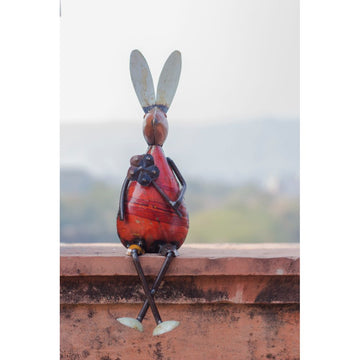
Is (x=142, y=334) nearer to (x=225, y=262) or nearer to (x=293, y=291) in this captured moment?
(x=225, y=262)

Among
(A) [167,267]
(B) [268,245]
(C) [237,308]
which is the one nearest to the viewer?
(A) [167,267]

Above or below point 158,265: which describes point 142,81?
above

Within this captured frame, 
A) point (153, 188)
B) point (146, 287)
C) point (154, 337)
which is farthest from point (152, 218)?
point (154, 337)

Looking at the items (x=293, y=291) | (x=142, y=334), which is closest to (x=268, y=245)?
(x=293, y=291)

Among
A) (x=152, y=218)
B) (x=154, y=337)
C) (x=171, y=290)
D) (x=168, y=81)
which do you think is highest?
(x=168, y=81)

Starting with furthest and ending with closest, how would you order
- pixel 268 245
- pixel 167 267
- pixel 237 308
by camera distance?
pixel 268 245
pixel 237 308
pixel 167 267

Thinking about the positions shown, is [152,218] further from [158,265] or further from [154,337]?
[154,337]
